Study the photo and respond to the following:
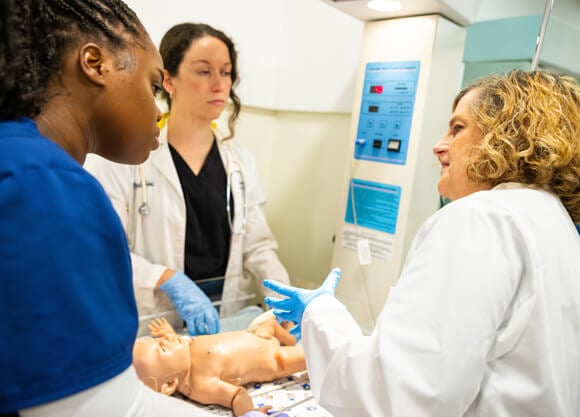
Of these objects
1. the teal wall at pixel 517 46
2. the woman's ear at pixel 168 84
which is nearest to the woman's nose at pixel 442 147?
the teal wall at pixel 517 46

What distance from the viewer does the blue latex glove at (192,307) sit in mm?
1804

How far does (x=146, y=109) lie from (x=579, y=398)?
109 centimetres

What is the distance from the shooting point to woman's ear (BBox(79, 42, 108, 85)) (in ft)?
2.34

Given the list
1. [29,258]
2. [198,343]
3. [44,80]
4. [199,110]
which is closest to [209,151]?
[199,110]

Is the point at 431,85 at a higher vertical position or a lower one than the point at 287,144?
Answer: higher

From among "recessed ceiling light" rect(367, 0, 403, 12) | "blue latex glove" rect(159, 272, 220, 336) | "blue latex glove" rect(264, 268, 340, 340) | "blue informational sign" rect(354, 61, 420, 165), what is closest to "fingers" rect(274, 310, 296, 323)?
"blue latex glove" rect(264, 268, 340, 340)

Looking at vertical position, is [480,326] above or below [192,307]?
above

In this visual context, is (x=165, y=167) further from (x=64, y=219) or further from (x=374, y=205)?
(x=64, y=219)

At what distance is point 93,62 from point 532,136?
900 millimetres

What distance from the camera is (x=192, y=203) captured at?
82.3 inches

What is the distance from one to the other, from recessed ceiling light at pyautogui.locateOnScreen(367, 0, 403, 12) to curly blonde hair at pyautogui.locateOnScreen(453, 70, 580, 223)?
921mm

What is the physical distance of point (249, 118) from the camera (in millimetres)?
2924

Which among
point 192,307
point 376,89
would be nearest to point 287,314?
point 192,307

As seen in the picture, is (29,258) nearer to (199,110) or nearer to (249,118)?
(199,110)
